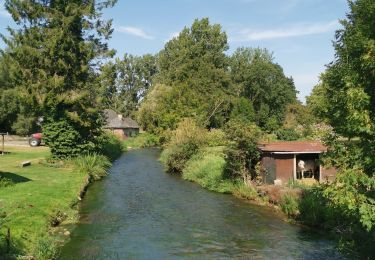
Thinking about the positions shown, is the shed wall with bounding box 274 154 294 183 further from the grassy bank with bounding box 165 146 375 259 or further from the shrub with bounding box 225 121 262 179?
the grassy bank with bounding box 165 146 375 259

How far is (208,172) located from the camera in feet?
116

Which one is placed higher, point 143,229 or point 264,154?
point 264,154

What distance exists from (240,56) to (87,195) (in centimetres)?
6977

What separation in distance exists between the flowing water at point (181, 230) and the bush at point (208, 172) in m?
1.18

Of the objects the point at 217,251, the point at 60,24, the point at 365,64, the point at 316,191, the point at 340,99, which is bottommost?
the point at 217,251

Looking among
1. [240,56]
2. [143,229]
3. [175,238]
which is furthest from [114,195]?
[240,56]

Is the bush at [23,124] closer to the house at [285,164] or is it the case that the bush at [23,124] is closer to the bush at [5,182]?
the bush at [5,182]

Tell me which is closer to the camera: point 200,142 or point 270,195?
point 270,195

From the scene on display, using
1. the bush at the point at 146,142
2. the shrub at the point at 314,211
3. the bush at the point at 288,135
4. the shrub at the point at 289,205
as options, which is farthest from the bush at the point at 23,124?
the shrub at the point at 314,211

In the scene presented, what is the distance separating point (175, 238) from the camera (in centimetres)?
2017

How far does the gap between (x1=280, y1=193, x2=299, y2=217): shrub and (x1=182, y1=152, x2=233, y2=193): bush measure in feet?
21.2

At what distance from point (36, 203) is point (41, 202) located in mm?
493

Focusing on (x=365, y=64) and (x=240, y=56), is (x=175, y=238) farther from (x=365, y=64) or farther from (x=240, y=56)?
(x=240, y=56)

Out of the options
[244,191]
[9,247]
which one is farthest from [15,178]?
[244,191]
